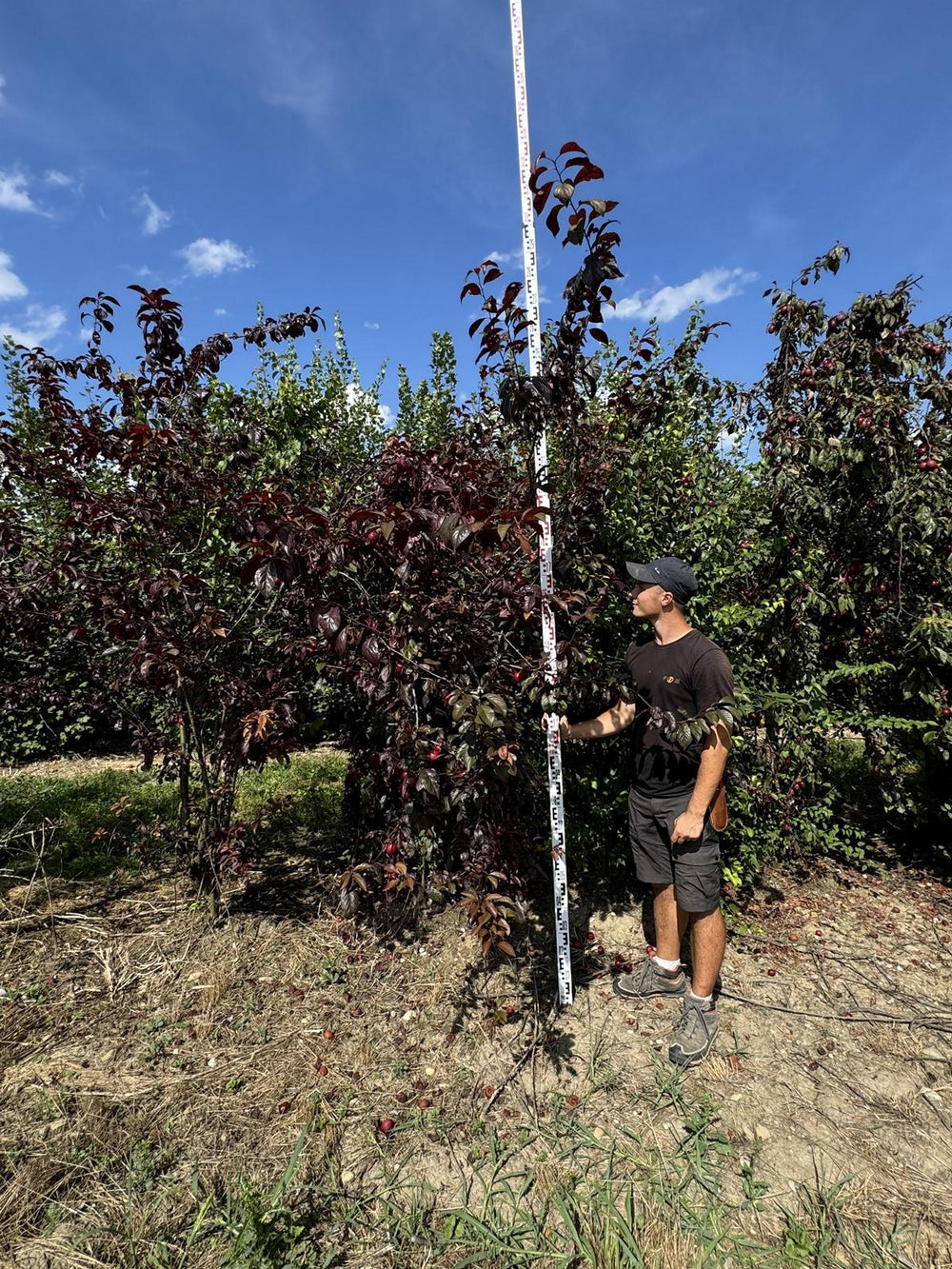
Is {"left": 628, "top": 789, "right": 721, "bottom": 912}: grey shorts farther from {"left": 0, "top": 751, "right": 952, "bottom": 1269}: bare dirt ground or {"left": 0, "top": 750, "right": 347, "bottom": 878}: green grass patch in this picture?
{"left": 0, "top": 750, "right": 347, "bottom": 878}: green grass patch

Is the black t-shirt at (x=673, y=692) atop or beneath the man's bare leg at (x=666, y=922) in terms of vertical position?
atop

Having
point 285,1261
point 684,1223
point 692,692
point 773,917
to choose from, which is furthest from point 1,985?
point 773,917

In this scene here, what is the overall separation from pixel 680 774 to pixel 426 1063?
4.58 feet

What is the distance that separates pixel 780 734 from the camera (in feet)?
10.9

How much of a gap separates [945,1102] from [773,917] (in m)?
1.13

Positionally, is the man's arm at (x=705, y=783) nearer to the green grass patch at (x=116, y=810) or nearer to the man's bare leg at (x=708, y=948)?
the man's bare leg at (x=708, y=948)

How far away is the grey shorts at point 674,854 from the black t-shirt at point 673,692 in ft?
0.19

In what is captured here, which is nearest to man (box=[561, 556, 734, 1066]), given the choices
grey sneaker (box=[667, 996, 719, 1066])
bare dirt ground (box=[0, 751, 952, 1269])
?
grey sneaker (box=[667, 996, 719, 1066])

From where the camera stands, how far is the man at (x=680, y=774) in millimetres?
2365

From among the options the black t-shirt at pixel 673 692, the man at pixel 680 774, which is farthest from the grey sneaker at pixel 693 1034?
the black t-shirt at pixel 673 692

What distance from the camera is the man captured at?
2.37 meters

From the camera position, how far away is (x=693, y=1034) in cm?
239

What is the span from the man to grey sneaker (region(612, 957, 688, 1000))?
0.19ft

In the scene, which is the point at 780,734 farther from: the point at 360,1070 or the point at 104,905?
the point at 104,905
